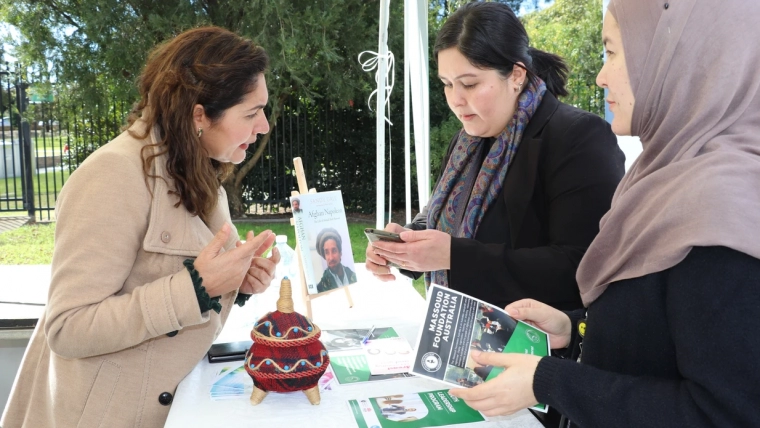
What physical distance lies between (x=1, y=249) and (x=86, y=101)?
187 centimetres

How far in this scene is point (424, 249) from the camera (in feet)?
6.09

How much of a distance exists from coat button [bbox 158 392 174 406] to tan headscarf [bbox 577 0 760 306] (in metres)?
1.11

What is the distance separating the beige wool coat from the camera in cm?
146

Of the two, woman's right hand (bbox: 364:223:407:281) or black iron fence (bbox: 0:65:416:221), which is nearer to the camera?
woman's right hand (bbox: 364:223:407:281)

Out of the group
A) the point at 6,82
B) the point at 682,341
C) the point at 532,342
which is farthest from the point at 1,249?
the point at 682,341

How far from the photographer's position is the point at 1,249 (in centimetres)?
671

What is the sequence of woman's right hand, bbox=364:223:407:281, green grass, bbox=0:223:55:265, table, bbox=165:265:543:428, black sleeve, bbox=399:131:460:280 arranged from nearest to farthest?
table, bbox=165:265:543:428 < woman's right hand, bbox=364:223:407:281 < black sleeve, bbox=399:131:460:280 < green grass, bbox=0:223:55:265

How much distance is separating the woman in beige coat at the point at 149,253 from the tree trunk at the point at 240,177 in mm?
5684

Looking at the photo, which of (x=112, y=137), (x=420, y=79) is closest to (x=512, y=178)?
(x=420, y=79)

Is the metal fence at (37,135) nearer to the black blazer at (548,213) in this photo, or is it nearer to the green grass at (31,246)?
the green grass at (31,246)

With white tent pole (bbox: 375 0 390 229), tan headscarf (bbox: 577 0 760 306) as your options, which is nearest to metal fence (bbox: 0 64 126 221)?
white tent pole (bbox: 375 0 390 229)

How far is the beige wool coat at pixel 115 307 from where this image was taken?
1.46 meters

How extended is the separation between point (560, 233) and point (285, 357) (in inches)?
34.8

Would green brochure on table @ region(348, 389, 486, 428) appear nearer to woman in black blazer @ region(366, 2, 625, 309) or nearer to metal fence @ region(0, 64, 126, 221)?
woman in black blazer @ region(366, 2, 625, 309)
